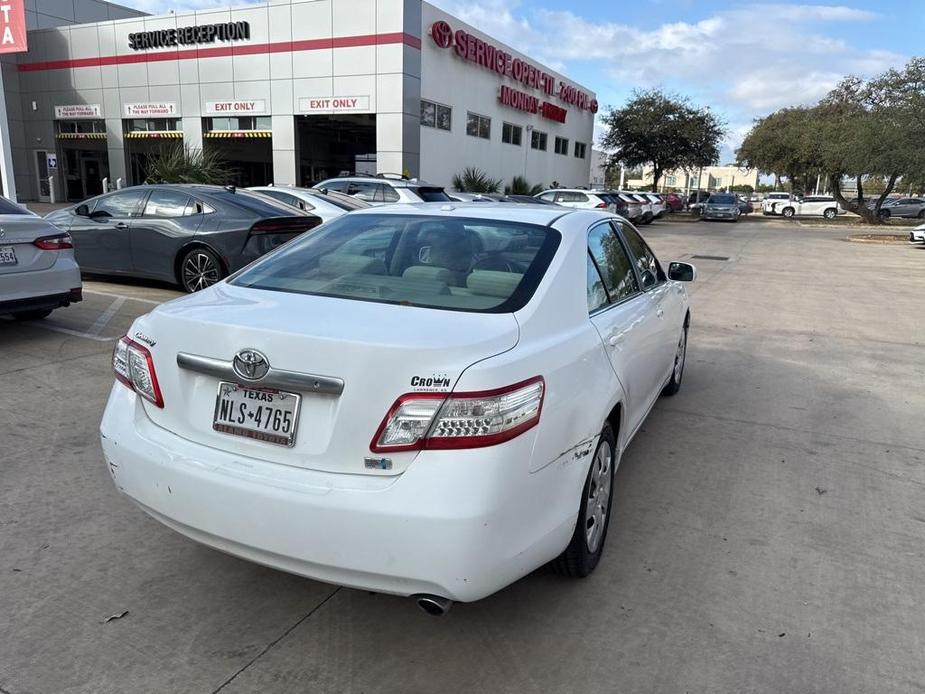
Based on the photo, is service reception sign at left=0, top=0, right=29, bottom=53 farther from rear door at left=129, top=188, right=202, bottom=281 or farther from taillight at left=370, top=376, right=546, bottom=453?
taillight at left=370, top=376, right=546, bottom=453

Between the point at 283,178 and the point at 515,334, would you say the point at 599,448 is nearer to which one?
the point at 515,334

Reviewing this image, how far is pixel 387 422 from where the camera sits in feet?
7.55

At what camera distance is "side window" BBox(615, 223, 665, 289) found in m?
4.41

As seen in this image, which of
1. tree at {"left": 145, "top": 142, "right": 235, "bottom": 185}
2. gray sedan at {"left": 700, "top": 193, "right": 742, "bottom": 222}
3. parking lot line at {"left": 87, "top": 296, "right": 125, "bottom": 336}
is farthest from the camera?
gray sedan at {"left": 700, "top": 193, "right": 742, "bottom": 222}

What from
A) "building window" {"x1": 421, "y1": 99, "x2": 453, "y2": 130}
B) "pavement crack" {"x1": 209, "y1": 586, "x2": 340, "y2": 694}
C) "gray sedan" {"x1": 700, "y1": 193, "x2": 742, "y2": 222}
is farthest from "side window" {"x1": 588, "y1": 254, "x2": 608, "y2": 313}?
"gray sedan" {"x1": 700, "y1": 193, "x2": 742, "y2": 222}

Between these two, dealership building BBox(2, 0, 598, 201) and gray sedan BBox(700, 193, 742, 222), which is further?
gray sedan BBox(700, 193, 742, 222)

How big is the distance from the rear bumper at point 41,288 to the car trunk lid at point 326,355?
4485mm

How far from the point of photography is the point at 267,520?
240cm

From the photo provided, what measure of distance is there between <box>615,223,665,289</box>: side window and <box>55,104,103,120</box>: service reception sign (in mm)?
33375

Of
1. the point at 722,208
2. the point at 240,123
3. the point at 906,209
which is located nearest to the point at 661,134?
the point at 722,208

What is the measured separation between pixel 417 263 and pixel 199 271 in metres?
6.62

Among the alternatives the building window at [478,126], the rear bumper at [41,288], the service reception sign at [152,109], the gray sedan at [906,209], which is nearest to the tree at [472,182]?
the building window at [478,126]

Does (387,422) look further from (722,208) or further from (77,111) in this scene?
(722,208)

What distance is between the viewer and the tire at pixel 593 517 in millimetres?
2922
